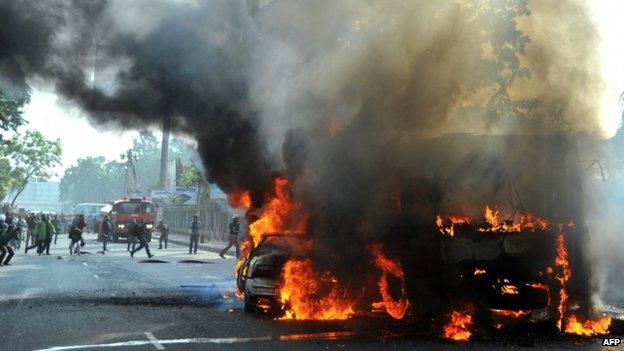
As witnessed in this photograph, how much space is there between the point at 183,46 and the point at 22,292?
5988 millimetres

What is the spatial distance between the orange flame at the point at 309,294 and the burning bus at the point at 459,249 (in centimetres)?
2

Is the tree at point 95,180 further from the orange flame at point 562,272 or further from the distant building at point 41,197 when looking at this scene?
the orange flame at point 562,272

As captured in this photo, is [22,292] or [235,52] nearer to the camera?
[22,292]

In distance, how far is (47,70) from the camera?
1132 centimetres

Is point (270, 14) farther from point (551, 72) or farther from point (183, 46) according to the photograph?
point (551, 72)

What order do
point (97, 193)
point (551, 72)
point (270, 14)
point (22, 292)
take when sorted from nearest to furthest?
point (551, 72) < point (22, 292) < point (270, 14) < point (97, 193)

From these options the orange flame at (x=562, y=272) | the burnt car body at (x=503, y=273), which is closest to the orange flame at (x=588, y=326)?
the orange flame at (x=562, y=272)

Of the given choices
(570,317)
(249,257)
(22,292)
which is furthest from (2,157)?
(570,317)

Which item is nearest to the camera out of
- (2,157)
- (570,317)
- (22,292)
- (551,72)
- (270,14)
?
(570,317)

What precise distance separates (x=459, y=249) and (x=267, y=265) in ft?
9.62

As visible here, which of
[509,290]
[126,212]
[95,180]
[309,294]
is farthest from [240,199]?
[95,180]

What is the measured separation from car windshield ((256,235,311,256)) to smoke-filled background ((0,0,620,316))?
0.33 meters

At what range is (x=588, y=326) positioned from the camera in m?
8.05

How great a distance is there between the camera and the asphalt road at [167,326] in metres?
6.68
